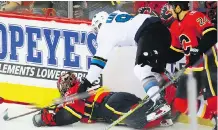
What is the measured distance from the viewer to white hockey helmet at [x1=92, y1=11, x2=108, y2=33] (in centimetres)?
411

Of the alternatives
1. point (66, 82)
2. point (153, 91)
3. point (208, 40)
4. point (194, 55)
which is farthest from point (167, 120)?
point (66, 82)

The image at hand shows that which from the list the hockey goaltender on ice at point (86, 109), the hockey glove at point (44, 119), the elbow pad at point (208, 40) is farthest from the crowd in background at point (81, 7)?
the hockey glove at point (44, 119)

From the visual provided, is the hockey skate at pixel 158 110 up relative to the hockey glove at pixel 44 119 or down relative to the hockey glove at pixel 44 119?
up

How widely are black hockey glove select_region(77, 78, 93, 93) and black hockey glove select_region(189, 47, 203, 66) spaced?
701 mm

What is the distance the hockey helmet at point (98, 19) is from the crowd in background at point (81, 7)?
8cm

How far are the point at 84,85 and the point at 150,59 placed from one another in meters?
0.46

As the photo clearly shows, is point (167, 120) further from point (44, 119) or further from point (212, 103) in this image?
point (44, 119)

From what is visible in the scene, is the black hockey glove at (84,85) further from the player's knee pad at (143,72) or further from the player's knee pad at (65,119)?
the player's knee pad at (143,72)

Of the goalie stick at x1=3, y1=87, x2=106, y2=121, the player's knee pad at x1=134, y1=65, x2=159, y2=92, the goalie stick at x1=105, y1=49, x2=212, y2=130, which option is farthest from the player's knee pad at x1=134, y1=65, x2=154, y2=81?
the goalie stick at x1=3, y1=87, x2=106, y2=121

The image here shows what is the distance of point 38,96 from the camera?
457 cm

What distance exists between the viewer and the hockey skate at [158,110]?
3.88 meters

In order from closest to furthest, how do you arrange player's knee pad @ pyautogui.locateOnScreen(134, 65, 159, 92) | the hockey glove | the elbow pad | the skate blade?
the elbow pad < the skate blade < player's knee pad @ pyautogui.locateOnScreen(134, 65, 159, 92) < the hockey glove

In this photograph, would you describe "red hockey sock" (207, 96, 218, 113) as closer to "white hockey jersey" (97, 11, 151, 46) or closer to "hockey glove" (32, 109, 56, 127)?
"white hockey jersey" (97, 11, 151, 46)

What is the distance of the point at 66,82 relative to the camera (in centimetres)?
417
